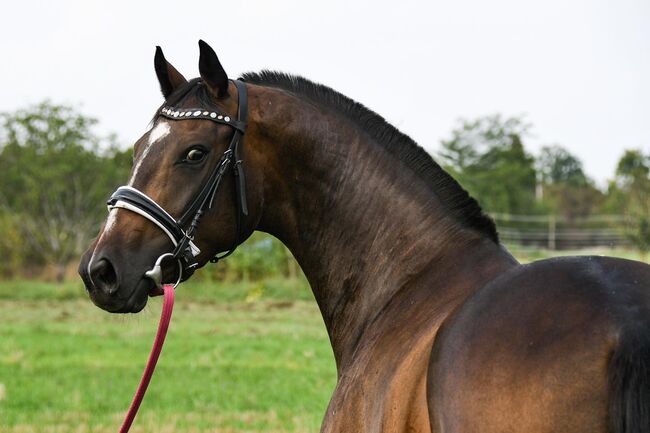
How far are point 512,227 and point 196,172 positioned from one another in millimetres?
49908

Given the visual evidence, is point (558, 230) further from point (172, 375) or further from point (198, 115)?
point (198, 115)

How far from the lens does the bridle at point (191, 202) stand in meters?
3.08

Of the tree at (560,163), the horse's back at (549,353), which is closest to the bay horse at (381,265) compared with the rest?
the horse's back at (549,353)

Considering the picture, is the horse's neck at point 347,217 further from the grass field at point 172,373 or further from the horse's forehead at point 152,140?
the grass field at point 172,373

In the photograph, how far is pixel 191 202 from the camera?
3.20 m

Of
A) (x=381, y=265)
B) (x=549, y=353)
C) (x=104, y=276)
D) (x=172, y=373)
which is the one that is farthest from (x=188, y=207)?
(x=172, y=373)

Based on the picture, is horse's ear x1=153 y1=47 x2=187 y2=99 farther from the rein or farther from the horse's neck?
the horse's neck

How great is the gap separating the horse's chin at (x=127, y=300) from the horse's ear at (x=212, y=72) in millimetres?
859

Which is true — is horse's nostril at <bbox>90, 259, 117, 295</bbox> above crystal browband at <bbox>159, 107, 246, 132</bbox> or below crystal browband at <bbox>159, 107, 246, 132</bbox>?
below

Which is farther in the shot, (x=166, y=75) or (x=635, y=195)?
(x=635, y=195)

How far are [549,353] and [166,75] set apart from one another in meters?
2.11

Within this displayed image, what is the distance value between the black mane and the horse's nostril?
1.15 metres

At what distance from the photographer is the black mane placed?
3.28 metres

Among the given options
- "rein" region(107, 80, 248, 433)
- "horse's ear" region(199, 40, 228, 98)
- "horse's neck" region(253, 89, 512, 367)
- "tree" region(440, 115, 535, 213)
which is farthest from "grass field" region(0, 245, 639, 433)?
"tree" region(440, 115, 535, 213)
